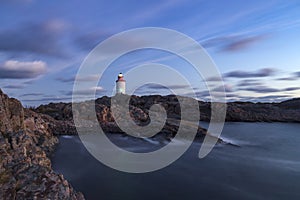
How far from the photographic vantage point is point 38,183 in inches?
274

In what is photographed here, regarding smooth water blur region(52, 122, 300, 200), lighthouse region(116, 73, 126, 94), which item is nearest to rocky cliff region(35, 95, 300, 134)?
lighthouse region(116, 73, 126, 94)

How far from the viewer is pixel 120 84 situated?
46844 mm

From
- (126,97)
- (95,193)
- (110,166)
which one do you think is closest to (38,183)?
(95,193)

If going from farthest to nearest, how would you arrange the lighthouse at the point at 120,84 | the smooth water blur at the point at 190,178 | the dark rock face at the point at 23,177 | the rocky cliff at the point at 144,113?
the lighthouse at the point at 120,84, the rocky cliff at the point at 144,113, the smooth water blur at the point at 190,178, the dark rock face at the point at 23,177

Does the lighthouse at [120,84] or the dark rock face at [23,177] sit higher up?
the lighthouse at [120,84]

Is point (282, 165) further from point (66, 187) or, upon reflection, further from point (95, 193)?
point (66, 187)

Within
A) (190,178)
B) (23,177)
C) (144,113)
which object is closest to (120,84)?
(144,113)

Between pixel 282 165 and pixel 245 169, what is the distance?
3.81 meters

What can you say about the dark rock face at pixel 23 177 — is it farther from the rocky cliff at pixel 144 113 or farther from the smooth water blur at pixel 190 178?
the rocky cliff at pixel 144 113

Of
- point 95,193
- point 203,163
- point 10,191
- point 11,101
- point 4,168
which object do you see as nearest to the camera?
point 10,191

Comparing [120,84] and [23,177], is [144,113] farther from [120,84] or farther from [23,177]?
[23,177]

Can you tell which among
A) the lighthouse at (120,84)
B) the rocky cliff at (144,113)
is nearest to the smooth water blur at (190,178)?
the rocky cliff at (144,113)

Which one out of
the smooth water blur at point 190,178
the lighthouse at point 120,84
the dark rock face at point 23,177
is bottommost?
the smooth water blur at point 190,178

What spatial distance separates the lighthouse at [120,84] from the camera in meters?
46.6
